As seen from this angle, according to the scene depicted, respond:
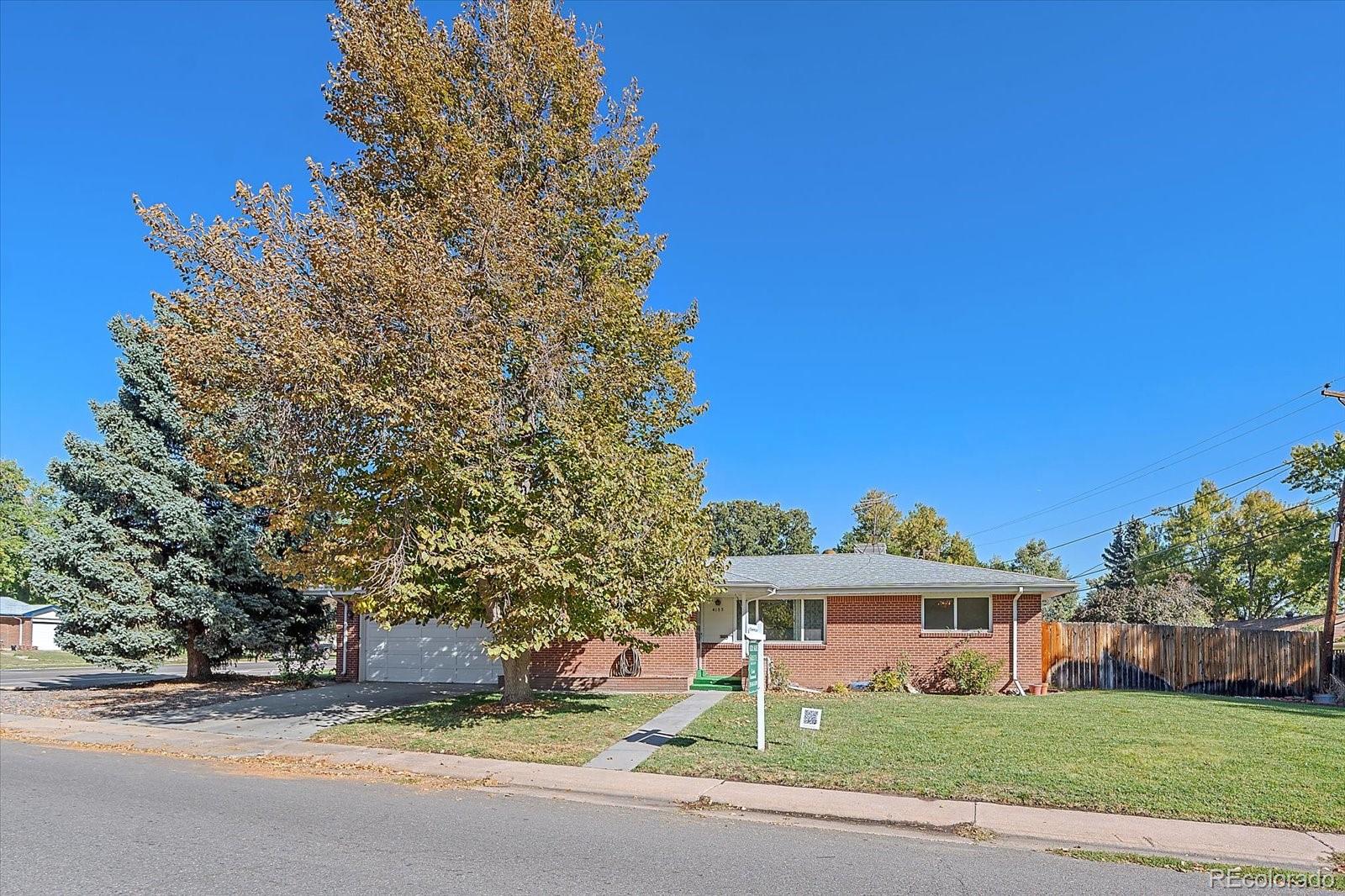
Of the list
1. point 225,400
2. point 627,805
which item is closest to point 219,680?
point 225,400

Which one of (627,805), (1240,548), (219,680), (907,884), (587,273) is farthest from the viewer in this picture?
(1240,548)

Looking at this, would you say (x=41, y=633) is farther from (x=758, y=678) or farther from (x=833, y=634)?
(x=758, y=678)

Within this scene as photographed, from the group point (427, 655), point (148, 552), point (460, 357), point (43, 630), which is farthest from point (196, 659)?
point (43, 630)

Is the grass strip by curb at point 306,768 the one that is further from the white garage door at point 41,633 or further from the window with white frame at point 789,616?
the white garage door at point 41,633

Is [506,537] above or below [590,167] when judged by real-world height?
below

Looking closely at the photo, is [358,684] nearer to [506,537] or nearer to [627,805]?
[506,537]

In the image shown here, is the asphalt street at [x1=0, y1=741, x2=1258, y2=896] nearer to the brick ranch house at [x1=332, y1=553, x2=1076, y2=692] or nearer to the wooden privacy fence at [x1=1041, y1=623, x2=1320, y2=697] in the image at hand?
the brick ranch house at [x1=332, y1=553, x2=1076, y2=692]

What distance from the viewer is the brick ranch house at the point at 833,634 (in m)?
18.7

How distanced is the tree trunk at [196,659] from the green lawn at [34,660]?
10226mm

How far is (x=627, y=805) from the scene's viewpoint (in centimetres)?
856

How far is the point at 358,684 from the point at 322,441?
1040cm

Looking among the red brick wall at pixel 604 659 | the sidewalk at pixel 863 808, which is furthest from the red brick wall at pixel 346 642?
the sidewalk at pixel 863 808

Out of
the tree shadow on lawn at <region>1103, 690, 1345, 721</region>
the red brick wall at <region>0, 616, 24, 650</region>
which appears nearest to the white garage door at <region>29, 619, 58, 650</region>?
the red brick wall at <region>0, 616, 24, 650</region>

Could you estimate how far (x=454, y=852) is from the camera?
655cm
